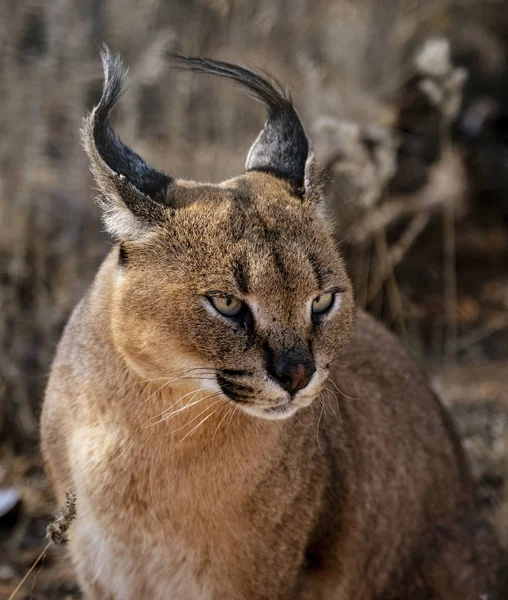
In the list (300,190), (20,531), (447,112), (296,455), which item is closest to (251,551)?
(296,455)

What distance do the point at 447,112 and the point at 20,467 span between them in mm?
3246

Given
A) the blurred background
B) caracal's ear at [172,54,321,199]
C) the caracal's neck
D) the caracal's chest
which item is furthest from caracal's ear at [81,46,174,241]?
the blurred background

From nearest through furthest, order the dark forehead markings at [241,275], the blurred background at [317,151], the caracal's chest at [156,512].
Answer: the dark forehead markings at [241,275] → the caracal's chest at [156,512] → the blurred background at [317,151]

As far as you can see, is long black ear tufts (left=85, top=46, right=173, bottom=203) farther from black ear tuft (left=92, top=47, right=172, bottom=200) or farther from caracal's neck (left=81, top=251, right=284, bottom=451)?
caracal's neck (left=81, top=251, right=284, bottom=451)

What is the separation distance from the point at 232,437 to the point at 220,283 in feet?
2.31

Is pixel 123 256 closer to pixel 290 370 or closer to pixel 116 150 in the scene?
pixel 116 150

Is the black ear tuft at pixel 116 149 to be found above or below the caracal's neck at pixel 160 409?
above

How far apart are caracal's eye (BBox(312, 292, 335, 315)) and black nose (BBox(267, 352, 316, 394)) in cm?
28

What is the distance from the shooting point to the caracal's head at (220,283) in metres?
3.06

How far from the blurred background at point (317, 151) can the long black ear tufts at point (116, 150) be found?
196 centimetres

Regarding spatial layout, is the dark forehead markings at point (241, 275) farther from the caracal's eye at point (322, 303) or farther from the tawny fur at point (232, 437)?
the caracal's eye at point (322, 303)

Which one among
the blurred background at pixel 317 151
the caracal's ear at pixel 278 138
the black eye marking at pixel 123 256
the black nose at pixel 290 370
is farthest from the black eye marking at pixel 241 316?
the blurred background at pixel 317 151

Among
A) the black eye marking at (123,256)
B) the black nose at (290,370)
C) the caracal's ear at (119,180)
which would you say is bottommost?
the black nose at (290,370)

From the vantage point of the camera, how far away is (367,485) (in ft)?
13.5
